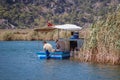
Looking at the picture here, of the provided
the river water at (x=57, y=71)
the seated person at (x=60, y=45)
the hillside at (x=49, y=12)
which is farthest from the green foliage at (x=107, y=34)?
the hillside at (x=49, y=12)

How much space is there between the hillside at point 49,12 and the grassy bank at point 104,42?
103m


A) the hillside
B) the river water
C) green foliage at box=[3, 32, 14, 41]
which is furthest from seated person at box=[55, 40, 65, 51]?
the hillside

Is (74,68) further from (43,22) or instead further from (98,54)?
(43,22)

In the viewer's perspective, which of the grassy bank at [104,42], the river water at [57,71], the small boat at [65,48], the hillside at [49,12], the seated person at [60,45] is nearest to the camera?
the river water at [57,71]

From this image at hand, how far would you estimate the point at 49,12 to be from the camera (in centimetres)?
15512

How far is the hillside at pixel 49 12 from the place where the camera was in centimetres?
13900

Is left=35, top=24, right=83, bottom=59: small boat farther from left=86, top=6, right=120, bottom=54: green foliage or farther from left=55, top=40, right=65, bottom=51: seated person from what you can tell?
left=86, top=6, right=120, bottom=54: green foliage

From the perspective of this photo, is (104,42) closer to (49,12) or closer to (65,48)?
(65,48)

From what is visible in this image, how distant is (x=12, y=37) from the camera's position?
73312 mm

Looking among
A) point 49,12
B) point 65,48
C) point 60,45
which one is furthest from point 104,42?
point 49,12

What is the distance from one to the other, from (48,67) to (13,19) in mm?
109468

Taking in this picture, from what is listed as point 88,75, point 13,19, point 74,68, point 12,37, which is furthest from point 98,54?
point 13,19

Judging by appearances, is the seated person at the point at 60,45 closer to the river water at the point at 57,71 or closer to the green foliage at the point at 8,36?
the river water at the point at 57,71

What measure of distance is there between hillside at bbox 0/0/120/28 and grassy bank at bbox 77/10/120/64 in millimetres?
102921
